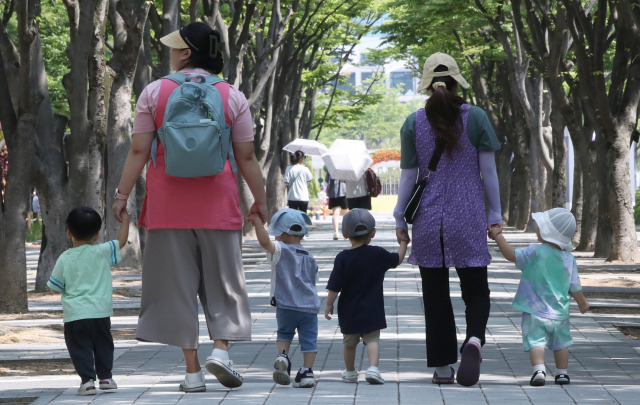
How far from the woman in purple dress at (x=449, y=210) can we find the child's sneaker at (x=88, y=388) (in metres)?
1.83

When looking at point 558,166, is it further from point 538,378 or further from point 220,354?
point 220,354

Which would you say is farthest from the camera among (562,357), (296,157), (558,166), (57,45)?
(57,45)

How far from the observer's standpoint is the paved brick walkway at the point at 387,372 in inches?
232

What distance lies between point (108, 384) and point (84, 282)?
574mm

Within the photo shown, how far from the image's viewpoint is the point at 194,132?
5.82 metres

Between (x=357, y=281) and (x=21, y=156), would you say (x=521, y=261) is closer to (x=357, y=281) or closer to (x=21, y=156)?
(x=357, y=281)

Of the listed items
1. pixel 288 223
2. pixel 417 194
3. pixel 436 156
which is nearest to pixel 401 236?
pixel 417 194

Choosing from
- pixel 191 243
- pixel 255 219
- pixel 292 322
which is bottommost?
pixel 292 322

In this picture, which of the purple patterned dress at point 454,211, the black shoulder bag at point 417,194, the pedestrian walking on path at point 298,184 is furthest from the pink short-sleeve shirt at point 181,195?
the pedestrian walking on path at point 298,184

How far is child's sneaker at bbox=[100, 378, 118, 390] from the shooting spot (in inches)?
249

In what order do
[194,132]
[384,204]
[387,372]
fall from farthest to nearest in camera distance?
[384,204] → [387,372] → [194,132]

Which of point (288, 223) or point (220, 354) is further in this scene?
point (288, 223)

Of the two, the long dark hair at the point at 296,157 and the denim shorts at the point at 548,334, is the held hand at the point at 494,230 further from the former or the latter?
the long dark hair at the point at 296,157

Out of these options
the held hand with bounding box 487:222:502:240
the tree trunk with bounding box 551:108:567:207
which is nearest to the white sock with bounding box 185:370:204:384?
the held hand with bounding box 487:222:502:240
